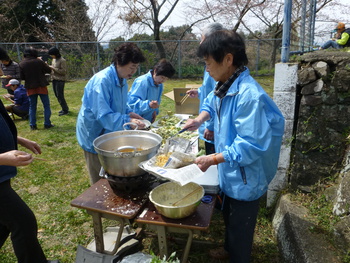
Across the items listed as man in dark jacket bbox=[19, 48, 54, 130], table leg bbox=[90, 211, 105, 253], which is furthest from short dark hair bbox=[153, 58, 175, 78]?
man in dark jacket bbox=[19, 48, 54, 130]

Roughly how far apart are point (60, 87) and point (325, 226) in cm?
782

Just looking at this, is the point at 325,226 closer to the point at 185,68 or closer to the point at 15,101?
the point at 15,101

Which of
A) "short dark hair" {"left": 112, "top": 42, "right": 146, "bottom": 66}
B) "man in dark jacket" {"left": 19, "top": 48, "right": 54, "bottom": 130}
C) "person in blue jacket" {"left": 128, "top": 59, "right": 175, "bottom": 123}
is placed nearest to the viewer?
"short dark hair" {"left": 112, "top": 42, "right": 146, "bottom": 66}

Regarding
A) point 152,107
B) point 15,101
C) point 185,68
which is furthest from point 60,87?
point 185,68

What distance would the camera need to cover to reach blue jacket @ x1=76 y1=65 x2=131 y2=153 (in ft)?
8.45

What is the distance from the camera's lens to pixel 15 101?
24.8 feet

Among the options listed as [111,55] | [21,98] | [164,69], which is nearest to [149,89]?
[164,69]

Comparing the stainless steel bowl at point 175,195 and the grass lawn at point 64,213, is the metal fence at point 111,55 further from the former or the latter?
the stainless steel bowl at point 175,195

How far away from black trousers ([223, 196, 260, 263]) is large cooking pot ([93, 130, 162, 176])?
77cm

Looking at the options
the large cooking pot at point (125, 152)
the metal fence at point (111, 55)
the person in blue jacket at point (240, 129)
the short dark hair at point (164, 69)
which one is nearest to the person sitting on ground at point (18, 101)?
the short dark hair at point (164, 69)

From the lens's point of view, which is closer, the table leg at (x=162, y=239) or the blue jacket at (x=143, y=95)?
the table leg at (x=162, y=239)

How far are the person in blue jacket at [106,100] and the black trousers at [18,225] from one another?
35.1 inches

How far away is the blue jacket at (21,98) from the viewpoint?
7.45 meters

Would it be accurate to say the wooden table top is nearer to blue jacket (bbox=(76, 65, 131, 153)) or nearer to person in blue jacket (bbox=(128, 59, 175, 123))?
blue jacket (bbox=(76, 65, 131, 153))
